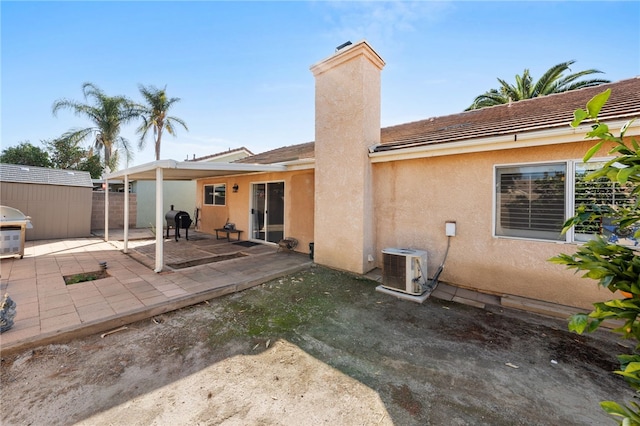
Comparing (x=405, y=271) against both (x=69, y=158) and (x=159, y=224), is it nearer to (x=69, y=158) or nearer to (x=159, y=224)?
(x=159, y=224)

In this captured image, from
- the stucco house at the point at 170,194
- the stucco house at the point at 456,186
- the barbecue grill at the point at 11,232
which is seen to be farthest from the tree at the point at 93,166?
the stucco house at the point at 456,186

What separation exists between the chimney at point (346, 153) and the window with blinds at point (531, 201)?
112 inches

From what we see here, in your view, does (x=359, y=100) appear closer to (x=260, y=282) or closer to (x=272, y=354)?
(x=260, y=282)

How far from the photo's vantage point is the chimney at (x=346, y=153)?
21.1 ft

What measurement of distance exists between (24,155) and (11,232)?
21.9 metres

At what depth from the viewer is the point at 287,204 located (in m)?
9.15

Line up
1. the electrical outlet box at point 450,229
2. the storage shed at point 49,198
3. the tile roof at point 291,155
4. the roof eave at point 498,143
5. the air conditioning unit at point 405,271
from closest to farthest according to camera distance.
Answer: the roof eave at point 498,143 → the air conditioning unit at point 405,271 → the electrical outlet box at point 450,229 → the tile roof at point 291,155 → the storage shed at point 49,198

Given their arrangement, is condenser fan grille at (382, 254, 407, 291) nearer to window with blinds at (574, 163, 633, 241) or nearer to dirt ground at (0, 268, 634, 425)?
dirt ground at (0, 268, 634, 425)

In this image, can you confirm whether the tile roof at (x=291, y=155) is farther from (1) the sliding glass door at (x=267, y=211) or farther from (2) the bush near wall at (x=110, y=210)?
(2) the bush near wall at (x=110, y=210)

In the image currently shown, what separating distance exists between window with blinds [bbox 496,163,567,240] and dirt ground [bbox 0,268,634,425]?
1619 mm

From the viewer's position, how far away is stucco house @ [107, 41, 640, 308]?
15.3ft

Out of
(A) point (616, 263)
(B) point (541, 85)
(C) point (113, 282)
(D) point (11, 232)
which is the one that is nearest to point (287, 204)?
(C) point (113, 282)

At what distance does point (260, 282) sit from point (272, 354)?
103 inches

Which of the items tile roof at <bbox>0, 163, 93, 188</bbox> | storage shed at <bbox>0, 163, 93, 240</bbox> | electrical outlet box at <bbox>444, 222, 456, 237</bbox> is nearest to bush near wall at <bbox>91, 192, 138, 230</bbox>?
tile roof at <bbox>0, 163, 93, 188</bbox>
